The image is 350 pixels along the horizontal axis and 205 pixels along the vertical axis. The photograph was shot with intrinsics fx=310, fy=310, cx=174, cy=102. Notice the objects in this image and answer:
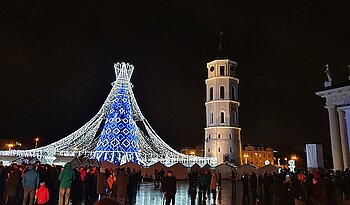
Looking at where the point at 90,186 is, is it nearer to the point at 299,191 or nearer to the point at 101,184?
the point at 101,184

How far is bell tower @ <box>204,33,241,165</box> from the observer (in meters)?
61.9

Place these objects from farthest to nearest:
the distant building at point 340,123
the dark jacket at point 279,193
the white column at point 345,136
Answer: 1. the distant building at point 340,123
2. the white column at point 345,136
3. the dark jacket at point 279,193

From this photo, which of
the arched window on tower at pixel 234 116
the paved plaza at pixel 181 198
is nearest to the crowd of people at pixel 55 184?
the paved plaza at pixel 181 198

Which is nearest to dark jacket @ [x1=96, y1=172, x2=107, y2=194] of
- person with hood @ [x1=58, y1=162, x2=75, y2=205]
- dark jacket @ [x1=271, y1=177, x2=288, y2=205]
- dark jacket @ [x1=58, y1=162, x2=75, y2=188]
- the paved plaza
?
the paved plaza

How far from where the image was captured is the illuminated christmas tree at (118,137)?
31.1m

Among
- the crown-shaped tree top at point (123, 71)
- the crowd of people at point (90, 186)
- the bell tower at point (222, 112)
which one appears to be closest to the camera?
the crowd of people at point (90, 186)

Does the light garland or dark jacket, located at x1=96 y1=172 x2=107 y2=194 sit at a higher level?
the light garland

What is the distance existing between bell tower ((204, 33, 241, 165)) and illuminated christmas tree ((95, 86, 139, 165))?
107 feet

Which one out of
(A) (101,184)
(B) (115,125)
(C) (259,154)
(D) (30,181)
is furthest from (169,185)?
(C) (259,154)

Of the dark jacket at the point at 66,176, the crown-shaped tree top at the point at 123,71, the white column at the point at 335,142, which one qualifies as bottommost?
the dark jacket at the point at 66,176

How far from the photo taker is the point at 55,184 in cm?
1417

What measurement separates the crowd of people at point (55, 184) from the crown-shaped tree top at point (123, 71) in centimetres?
1730

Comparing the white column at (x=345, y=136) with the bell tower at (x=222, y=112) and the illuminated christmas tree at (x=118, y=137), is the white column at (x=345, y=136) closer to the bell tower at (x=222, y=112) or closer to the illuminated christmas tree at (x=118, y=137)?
the illuminated christmas tree at (x=118, y=137)

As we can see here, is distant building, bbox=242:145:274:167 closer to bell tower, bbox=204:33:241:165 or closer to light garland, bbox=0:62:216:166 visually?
bell tower, bbox=204:33:241:165
